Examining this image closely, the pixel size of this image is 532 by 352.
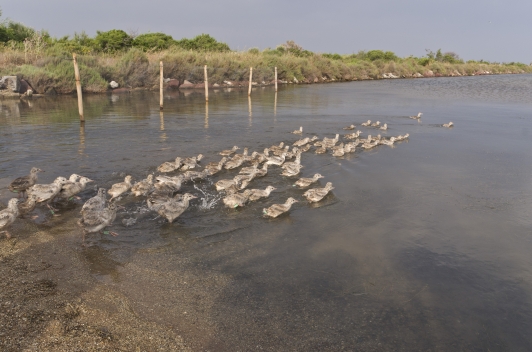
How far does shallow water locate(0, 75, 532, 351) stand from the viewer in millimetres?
6391

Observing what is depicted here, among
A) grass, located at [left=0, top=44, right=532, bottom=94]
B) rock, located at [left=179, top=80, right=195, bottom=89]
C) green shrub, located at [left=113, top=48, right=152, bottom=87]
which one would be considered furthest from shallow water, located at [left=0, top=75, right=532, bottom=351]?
rock, located at [left=179, top=80, right=195, bottom=89]

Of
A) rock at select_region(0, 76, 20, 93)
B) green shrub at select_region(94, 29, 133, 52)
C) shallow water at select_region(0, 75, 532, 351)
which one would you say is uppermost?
green shrub at select_region(94, 29, 133, 52)

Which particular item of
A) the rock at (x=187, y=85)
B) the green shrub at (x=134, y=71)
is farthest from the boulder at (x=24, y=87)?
the rock at (x=187, y=85)

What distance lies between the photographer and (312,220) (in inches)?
411

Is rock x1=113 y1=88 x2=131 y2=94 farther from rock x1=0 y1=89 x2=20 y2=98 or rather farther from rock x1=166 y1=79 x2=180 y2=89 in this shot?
rock x1=0 y1=89 x2=20 y2=98

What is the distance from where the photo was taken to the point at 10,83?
34531 millimetres

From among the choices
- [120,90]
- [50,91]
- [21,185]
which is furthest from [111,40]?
[21,185]

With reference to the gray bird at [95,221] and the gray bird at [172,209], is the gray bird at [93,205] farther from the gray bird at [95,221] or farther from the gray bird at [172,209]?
the gray bird at [172,209]

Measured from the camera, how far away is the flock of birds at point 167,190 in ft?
30.1

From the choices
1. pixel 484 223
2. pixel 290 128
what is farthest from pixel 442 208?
pixel 290 128

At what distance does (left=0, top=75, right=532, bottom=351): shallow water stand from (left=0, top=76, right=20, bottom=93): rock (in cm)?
1887

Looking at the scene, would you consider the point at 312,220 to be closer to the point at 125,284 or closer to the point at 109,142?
the point at 125,284

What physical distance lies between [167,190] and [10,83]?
1224 inches

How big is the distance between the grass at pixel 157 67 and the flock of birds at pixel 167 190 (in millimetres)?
28780
